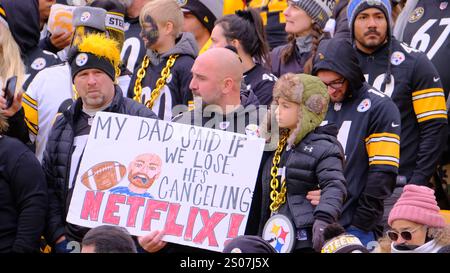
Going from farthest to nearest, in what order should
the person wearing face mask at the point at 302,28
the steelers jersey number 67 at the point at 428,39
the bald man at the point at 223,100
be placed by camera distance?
the person wearing face mask at the point at 302,28 < the steelers jersey number 67 at the point at 428,39 < the bald man at the point at 223,100

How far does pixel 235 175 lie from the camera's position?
802 centimetres

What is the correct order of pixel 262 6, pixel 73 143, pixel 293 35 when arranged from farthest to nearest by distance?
1. pixel 262 6
2. pixel 293 35
3. pixel 73 143

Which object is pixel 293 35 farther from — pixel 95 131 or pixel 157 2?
pixel 95 131

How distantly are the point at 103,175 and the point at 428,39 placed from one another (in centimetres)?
340

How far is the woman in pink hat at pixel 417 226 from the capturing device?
23.8 feet

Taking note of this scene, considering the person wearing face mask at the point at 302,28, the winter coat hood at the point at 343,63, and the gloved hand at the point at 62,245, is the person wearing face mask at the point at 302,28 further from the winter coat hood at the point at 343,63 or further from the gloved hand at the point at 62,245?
the gloved hand at the point at 62,245

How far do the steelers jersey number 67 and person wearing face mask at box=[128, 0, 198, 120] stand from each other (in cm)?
188

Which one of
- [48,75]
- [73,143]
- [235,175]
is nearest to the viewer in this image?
[235,175]

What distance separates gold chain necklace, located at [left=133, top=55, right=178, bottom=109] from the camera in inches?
372

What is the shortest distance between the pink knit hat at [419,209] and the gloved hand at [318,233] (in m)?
0.40

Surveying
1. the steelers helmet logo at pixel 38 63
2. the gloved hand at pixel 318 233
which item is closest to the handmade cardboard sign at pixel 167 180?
the gloved hand at pixel 318 233

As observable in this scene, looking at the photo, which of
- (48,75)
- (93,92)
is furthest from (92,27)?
(93,92)

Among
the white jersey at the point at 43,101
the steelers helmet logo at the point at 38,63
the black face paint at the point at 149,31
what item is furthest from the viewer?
the black face paint at the point at 149,31

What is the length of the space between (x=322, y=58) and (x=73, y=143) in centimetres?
185
